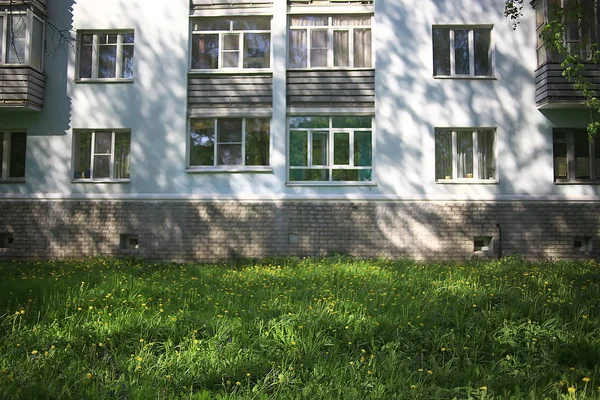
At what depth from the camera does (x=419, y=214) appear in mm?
12984

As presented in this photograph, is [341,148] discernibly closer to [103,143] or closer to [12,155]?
[103,143]

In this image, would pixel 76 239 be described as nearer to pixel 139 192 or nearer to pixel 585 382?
pixel 139 192

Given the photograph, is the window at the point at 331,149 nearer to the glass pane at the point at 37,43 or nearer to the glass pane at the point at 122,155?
the glass pane at the point at 122,155

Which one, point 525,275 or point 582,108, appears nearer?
point 525,275

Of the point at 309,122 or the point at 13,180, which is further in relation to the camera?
the point at 13,180

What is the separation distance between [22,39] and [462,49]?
1322 cm

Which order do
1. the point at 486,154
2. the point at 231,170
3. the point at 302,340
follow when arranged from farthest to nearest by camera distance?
the point at 486,154 → the point at 231,170 → the point at 302,340

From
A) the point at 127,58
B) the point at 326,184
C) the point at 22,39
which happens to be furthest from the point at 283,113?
the point at 22,39

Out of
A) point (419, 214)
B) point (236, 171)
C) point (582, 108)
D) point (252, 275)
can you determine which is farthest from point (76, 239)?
point (582, 108)

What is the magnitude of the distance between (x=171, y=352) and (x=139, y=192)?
9742mm

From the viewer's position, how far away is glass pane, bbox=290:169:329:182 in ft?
43.6

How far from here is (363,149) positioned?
13305mm

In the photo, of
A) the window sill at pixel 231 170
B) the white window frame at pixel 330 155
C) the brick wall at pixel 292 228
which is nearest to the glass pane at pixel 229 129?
the window sill at pixel 231 170

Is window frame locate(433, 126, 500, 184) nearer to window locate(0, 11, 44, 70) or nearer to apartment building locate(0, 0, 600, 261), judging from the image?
apartment building locate(0, 0, 600, 261)
